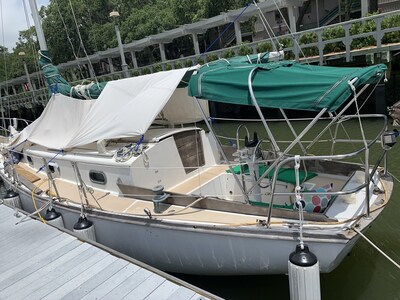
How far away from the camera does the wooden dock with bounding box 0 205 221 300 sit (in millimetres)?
4246

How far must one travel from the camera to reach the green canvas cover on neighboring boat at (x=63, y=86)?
791cm

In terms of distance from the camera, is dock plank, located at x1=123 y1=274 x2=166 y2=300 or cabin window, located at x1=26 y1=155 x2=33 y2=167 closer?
dock plank, located at x1=123 y1=274 x2=166 y2=300

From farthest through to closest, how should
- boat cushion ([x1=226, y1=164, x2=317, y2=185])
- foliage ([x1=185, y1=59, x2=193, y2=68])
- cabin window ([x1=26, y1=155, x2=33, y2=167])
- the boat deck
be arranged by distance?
foliage ([x1=185, y1=59, x2=193, y2=68])
cabin window ([x1=26, y1=155, x2=33, y2=167])
boat cushion ([x1=226, y1=164, x2=317, y2=185])
the boat deck

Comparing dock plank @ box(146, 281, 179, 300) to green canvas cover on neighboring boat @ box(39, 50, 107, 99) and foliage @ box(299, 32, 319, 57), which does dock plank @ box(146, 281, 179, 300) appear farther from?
foliage @ box(299, 32, 319, 57)

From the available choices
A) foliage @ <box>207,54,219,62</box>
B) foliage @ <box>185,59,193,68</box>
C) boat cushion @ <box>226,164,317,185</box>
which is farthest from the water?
foliage @ <box>185,59,193,68</box>

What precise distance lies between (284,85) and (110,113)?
11.5 ft

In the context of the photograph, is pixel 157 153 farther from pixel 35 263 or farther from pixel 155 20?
pixel 155 20

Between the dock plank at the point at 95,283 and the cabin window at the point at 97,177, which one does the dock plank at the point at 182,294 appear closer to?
the dock plank at the point at 95,283

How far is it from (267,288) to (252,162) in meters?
1.90

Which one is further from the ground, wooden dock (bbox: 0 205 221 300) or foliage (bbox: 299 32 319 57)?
foliage (bbox: 299 32 319 57)

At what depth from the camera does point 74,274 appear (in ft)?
15.5

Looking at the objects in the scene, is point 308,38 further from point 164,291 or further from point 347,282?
point 164,291

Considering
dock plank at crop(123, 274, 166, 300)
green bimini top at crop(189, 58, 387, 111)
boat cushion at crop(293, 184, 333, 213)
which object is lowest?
dock plank at crop(123, 274, 166, 300)

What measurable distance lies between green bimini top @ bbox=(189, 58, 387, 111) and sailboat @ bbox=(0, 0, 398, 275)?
14mm
